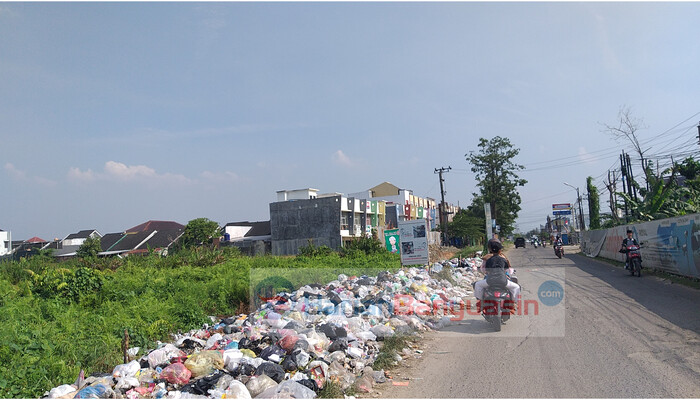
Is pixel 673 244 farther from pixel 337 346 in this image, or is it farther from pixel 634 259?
pixel 337 346

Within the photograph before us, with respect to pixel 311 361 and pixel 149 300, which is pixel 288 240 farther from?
pixel 311 361

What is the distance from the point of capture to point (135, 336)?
719 cm

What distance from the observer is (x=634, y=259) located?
50.1 ft

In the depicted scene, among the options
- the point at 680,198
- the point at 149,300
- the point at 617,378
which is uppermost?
the point at 680,198

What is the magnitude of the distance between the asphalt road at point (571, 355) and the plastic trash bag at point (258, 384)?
4.01 ft

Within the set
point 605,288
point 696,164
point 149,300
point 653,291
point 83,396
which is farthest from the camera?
point 696,164

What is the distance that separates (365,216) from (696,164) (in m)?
34.2

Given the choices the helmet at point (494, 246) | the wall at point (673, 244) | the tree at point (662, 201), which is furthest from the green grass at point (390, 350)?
the tree at point (662, 201)

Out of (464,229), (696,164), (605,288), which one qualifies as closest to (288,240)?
(464,229)

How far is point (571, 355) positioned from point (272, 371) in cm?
379

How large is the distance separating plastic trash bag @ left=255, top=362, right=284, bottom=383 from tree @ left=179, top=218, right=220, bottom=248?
4526 cm

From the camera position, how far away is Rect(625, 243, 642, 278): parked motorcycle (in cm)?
1522

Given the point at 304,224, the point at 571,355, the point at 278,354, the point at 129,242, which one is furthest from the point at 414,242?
the point at 129,242

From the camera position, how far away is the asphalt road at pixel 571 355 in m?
4.88
